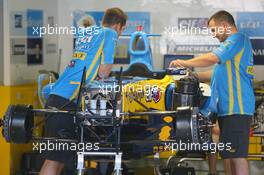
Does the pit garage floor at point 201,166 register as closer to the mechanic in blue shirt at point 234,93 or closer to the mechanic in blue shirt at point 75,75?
the mechanic in blue shirt at point 234,93

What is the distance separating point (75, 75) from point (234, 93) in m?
1.30

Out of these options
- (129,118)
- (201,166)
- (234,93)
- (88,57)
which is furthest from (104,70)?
(201,166)

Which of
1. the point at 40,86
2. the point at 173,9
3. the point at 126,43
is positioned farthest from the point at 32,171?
the point at 173,9

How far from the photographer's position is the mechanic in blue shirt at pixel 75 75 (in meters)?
4.89

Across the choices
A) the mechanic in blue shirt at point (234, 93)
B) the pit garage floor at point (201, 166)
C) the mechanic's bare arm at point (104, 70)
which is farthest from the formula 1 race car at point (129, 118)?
the pit garage floor at point (201, 166)

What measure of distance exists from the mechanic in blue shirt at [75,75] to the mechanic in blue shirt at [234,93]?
581 millimetres

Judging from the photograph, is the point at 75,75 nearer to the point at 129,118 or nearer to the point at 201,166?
the point at 129,118

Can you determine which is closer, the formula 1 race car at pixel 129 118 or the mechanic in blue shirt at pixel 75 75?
the formula 1 race car at pixel 129 118

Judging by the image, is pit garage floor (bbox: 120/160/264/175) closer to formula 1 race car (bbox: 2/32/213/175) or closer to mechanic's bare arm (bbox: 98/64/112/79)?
formula 1 race car (bbox: 2/32/213/175)

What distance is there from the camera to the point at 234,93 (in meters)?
5.32

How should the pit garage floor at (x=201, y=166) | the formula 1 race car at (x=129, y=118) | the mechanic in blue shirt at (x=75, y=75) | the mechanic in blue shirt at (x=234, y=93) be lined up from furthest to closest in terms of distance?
the pit garage floor at (x=201, y=166)
the mechanic in blue shirt at (x=234, y=93)
the mechanic in blue shirt at (x=75, y=75)
the formula 1 race car at (x=129, y=118)

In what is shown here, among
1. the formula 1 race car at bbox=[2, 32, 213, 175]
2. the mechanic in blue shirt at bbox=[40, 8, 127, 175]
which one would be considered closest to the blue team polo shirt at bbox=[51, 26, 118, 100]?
the mechanic in blue shirt at bbox=[40, 8, 127, 175]

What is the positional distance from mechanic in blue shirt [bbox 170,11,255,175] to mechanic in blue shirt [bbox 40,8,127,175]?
0.58m

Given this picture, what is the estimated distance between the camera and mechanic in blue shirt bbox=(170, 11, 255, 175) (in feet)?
17.2
